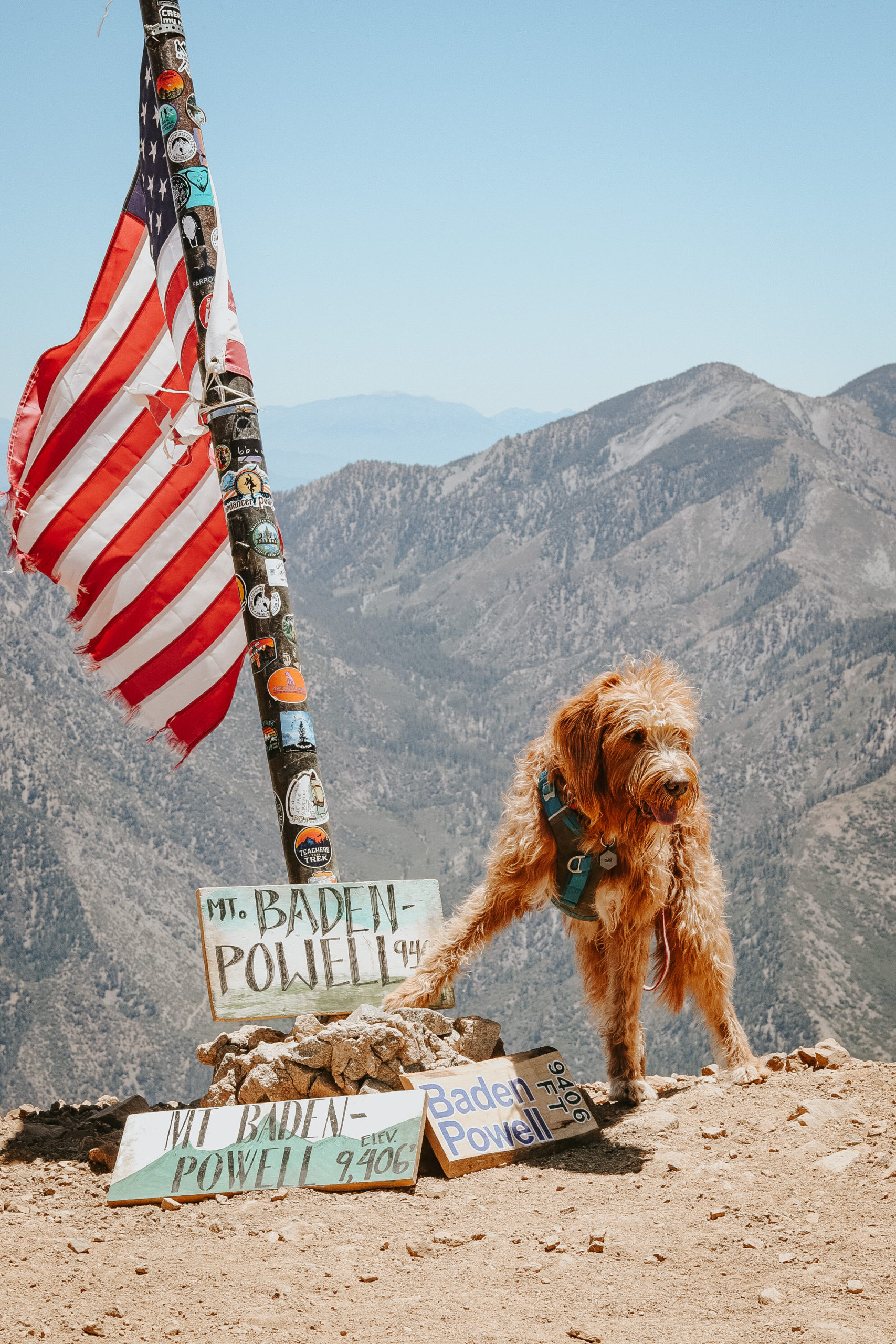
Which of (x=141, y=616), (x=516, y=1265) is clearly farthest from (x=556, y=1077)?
(x=141, y=616)

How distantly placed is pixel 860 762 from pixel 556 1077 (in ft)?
586

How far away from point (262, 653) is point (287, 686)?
313 millimetres

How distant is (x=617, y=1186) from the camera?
215 inches

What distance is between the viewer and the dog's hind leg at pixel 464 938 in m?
6.95

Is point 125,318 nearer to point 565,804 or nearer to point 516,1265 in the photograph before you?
point 565,804

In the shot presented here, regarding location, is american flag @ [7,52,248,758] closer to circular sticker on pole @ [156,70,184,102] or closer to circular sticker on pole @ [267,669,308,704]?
circular sticker on pole @ [156,70,184,102]

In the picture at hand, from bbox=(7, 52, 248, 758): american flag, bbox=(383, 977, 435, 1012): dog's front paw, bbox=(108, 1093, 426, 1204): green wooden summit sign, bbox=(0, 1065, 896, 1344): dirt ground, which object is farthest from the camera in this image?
bbox=(7, 52, 248, 758): american flag

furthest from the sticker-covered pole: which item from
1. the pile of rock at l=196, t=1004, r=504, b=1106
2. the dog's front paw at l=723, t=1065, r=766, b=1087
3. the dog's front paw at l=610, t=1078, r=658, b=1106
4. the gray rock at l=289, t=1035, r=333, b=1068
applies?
the dog's front paw at l=723, t=1065, r=766, b=1087

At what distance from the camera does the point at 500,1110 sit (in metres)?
6.13

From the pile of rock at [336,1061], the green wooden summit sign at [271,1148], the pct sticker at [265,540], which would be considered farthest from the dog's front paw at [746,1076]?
the pct sticker at [265,540]

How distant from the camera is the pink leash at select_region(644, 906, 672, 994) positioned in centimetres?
716

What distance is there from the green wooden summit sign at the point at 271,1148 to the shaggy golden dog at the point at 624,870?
1.21 metres

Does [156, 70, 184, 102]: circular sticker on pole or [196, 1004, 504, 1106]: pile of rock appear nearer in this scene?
[196, 1004, 504, 1106]: pile of rock

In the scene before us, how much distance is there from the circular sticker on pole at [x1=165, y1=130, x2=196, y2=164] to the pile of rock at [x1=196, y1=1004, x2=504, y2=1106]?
6.41m
